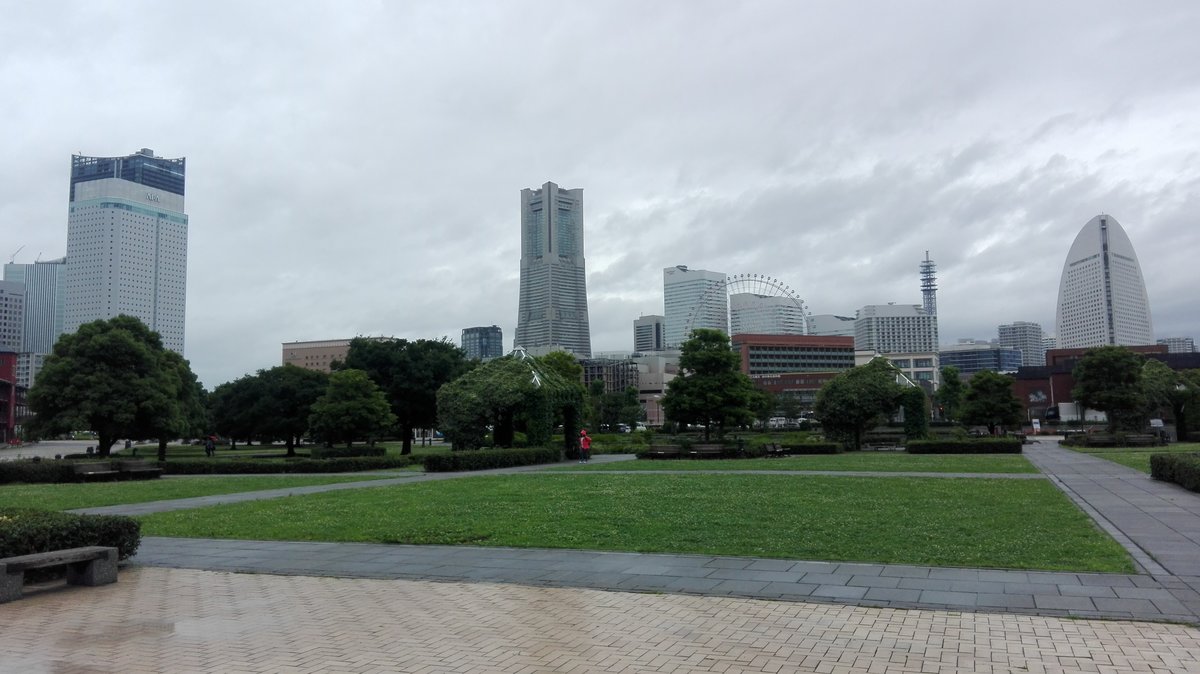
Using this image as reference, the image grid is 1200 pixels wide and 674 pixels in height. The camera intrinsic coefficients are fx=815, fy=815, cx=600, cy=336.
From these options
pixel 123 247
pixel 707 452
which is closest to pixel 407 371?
pixel 707 452

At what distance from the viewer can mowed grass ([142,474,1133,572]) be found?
1055 centimetres

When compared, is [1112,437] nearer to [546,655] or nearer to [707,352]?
[707,352]

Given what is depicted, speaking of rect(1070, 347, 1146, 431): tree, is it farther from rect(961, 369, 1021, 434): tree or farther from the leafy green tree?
the leafy green tree

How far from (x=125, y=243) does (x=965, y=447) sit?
619ft

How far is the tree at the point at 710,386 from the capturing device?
1668 inches

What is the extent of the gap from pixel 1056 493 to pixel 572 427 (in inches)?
975

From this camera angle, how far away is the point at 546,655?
6238mm

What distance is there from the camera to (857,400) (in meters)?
44.2

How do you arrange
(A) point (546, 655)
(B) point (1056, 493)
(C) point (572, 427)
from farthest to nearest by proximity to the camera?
1. (C) point (572, 427)
2. (B) point (1056, 493)
3. (A) point (546, 655)

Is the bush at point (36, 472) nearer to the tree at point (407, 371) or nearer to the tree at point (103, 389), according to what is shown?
the tree at point (103, 389)

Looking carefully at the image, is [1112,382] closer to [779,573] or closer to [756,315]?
[779,573]

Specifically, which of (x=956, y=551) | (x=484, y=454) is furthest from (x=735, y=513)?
(x=484, y=454)

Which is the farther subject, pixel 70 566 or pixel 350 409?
pixel 350 409

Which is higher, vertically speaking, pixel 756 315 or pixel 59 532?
pixel 756 315
